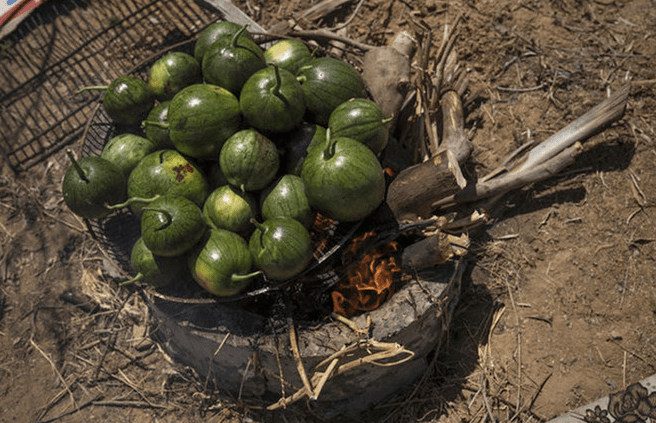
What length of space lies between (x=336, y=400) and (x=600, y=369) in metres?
2.15

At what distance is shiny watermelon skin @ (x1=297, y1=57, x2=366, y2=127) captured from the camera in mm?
3580

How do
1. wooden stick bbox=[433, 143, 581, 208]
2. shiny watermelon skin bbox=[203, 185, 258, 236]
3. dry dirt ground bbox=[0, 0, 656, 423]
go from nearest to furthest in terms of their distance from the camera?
shiny watermelon skin bbox=[203, 185, 258, 236] → dry dirt ground bbox=[0, 0, 656, 423] → wooden stick bbox=[433, 143, 581, 208]

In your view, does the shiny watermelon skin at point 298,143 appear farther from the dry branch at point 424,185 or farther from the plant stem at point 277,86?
the dry branch at point 424,185

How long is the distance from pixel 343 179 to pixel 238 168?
675 millimetres

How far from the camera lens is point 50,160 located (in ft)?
18.4

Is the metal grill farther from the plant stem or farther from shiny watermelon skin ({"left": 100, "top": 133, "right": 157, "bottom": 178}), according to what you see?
the plant stem

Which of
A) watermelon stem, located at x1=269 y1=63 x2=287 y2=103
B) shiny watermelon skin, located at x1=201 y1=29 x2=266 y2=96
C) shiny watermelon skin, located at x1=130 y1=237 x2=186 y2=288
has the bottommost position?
shiny watermelon skin, located at x1=130 y1=237 x2=186 y2=288

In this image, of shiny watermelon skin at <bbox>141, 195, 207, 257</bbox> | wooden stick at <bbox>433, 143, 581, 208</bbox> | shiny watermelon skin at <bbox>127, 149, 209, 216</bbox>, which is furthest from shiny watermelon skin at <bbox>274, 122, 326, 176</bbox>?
wooden stick at <bbox>433, 143, 581, 208</bbox>

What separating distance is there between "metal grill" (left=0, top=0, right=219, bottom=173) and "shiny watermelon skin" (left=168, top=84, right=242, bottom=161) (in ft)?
8.31

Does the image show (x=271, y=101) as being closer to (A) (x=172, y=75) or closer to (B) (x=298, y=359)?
(A) (x=172, y=75)

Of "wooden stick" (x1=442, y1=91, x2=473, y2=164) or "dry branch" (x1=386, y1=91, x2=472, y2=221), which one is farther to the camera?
"wooden stick" (x1=442, y1=91, x2=473, y2=164)

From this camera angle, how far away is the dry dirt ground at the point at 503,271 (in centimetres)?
422

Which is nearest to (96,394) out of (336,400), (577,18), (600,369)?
(336,400)

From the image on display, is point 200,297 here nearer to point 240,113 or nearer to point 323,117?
point 240,113
